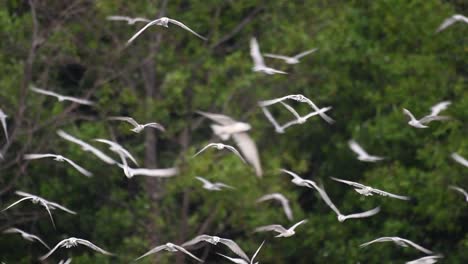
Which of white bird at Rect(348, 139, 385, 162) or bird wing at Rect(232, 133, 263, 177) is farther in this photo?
white bird at Rect(348, 139, 385, 162)

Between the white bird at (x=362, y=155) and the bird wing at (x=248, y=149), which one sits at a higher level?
the bird wing at (x=248, y=149)

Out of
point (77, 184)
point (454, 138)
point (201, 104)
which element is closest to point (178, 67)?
point (201, 104)

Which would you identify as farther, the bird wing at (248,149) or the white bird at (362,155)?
the white bird at (362,155)

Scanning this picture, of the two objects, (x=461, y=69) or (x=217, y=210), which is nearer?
(x=217, y=210)

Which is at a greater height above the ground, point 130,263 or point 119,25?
point 119,25

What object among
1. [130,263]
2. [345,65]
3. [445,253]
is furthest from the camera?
[345,65]

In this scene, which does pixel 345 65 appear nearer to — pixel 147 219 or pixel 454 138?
pixel 454 138

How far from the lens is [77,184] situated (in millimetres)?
23953

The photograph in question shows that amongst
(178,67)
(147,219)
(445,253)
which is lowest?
(445,253)

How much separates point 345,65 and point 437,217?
3.35 metres

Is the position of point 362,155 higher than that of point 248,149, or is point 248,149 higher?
point 248,149

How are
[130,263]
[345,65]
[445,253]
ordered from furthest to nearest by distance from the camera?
[345,65] < [445,253] < [130,263]

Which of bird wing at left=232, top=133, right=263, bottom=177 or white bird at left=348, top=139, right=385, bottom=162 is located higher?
bird wing at left=232, top=133, right=263, bottom=177

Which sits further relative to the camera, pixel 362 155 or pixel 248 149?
pixel 362 155
